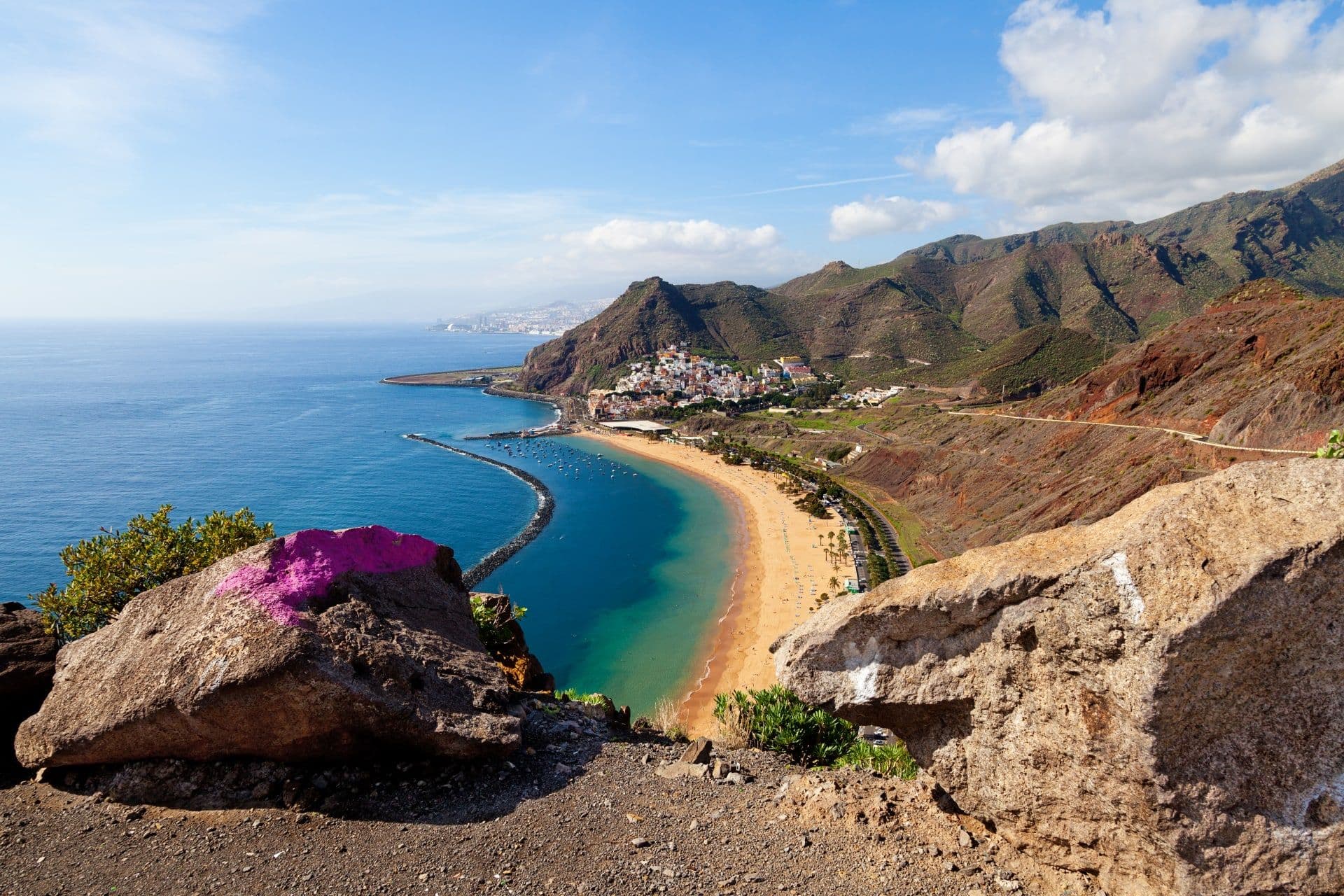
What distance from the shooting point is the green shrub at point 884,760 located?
10.2 m

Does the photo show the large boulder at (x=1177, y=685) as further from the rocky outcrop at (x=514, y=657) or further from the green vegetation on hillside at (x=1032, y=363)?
the green vegetation on hillside at (x=1032, y=363)

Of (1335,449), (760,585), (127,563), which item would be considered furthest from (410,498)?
(1335,449)

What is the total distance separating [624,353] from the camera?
535 ft

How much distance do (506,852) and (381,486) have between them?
6771cm

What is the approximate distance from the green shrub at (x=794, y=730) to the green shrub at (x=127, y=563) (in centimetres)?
1301

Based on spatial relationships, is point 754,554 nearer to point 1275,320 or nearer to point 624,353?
point 1275,320

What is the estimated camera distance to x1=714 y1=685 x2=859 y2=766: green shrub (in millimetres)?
11953

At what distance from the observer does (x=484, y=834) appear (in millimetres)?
8492

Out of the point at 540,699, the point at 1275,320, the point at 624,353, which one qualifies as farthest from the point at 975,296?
the point at 540,699

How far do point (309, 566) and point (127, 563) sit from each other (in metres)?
8.49

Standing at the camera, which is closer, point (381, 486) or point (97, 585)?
point (97, 585)

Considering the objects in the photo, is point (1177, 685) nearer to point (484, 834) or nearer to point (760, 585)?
point (484, 834)

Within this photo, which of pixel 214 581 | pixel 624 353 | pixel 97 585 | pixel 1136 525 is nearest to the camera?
pixel 1136 525

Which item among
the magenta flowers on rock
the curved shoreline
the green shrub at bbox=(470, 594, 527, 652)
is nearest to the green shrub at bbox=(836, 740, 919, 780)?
the green shrub at bbox=(470, 594, 527, 652)
